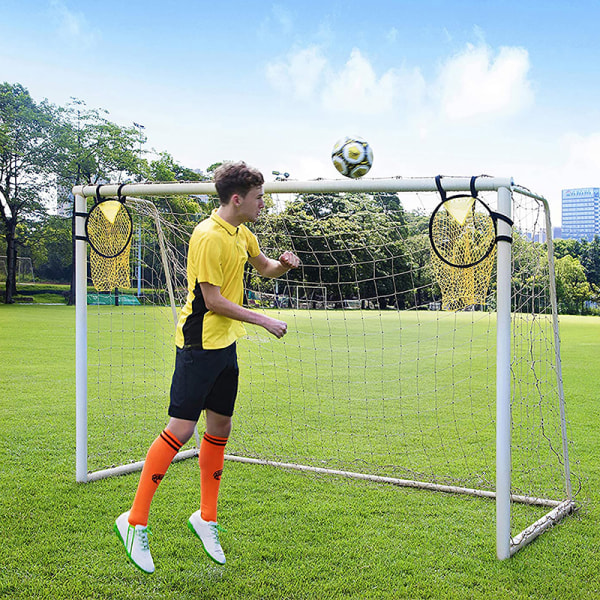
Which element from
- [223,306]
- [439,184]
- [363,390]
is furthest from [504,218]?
[363,390]

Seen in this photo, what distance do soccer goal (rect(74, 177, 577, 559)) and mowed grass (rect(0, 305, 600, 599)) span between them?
0.18 metres

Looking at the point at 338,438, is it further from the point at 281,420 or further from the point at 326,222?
the point at 326,222

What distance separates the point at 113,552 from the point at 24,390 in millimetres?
4879

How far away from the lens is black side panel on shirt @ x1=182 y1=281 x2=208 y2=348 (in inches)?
106

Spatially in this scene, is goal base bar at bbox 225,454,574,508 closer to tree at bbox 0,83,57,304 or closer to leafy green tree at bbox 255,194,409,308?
leafy green tree at bbox 255,194,409,308

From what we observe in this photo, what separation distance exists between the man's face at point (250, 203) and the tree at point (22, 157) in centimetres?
3250

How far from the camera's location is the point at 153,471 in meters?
2.64

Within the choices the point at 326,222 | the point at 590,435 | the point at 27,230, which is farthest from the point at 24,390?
the point at 27,230

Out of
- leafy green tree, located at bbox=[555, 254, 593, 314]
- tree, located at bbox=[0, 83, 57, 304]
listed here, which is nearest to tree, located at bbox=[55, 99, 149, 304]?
tree, located at bbox=[0, 83, 57, 304]

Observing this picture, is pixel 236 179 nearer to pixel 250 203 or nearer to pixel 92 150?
pixel 250 203

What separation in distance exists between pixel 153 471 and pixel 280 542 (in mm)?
819

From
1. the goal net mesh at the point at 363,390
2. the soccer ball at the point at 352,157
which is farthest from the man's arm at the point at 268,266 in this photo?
the goal net mesh at the point at 363,390

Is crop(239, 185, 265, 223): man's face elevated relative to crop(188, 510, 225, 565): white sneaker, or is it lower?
elevated

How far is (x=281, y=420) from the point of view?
5.93 meters
